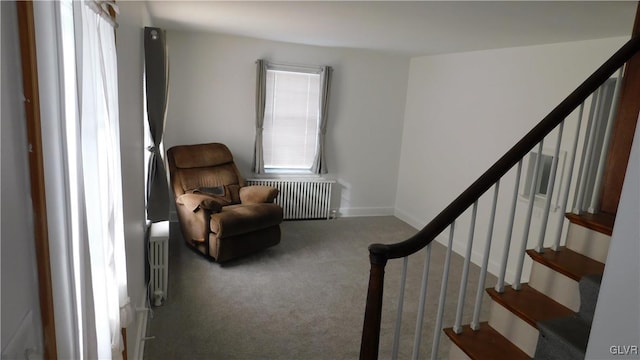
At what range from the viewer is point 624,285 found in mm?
501

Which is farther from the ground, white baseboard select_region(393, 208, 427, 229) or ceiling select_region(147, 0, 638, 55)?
ceiling select_region(147, 0, 638, 55)

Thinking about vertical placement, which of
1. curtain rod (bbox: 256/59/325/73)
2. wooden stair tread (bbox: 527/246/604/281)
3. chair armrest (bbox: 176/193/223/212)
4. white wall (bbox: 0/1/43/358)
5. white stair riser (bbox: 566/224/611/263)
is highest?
curtain rod (bbox: 256/59/325/73)

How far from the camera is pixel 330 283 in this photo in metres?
3.65

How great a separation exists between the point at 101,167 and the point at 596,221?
7.16ft

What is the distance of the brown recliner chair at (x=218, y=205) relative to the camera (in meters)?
3.82

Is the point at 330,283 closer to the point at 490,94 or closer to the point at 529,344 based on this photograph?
the point at 529,344

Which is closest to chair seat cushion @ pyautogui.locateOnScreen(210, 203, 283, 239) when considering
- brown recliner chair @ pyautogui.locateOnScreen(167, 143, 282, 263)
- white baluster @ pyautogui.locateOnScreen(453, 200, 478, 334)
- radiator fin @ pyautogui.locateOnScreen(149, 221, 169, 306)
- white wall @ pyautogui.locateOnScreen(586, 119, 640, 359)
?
brown recliner chair @ pyautogui.locateOnScreen(167, 143, 282, 263)

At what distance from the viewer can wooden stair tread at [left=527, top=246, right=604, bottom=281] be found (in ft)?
5.87

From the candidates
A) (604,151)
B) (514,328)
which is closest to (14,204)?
(514,328)

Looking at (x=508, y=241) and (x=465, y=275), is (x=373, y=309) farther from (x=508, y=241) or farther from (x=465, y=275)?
(x=508, y=241)

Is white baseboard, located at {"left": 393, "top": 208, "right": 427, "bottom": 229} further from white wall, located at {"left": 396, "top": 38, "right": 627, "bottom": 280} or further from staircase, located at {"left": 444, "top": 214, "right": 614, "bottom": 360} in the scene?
staircase, located at {"left": 444, "top": 214, "right": 614, "bottom": 360}

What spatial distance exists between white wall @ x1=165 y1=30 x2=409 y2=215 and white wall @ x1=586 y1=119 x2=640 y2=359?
483cm

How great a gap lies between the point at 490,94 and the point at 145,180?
3.48 m

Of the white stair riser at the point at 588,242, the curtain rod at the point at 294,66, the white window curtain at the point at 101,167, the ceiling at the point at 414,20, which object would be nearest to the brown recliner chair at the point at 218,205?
the curtain rod at the point at 294,66
